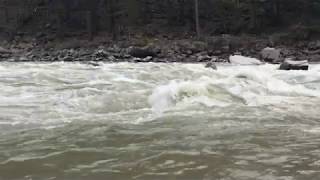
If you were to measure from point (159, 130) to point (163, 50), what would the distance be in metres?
21.8

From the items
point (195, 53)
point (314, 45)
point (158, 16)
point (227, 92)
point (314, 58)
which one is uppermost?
point (158, 16)

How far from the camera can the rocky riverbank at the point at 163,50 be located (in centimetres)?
2622

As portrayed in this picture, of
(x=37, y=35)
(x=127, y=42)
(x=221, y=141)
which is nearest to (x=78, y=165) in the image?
(x=221, y=141)

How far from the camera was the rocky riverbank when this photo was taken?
86.0ft

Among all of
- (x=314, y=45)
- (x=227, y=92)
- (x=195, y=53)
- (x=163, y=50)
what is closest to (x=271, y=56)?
(x=195, y=53)

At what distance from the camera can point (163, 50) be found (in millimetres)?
29250

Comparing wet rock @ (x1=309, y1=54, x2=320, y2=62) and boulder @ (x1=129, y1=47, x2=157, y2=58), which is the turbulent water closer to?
wet rock @ (x1=309, y1=54, x2=320, y2=62)

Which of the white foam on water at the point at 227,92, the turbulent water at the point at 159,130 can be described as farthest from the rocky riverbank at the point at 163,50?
the turbulent water at the point at 159,130

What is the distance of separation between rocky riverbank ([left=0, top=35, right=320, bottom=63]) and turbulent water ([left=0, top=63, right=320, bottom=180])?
12.8 m

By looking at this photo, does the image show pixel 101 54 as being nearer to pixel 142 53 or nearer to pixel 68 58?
pixel 68 58

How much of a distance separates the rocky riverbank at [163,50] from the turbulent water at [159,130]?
12.8m

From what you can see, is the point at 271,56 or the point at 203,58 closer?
the point at 271,56

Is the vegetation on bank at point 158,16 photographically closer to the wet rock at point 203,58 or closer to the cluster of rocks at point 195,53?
the cluster of rocks at point 195,53

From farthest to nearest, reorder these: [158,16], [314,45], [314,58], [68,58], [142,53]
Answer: [158,16] → [314,45] → [68,58] → [142,53] → [314,58]
